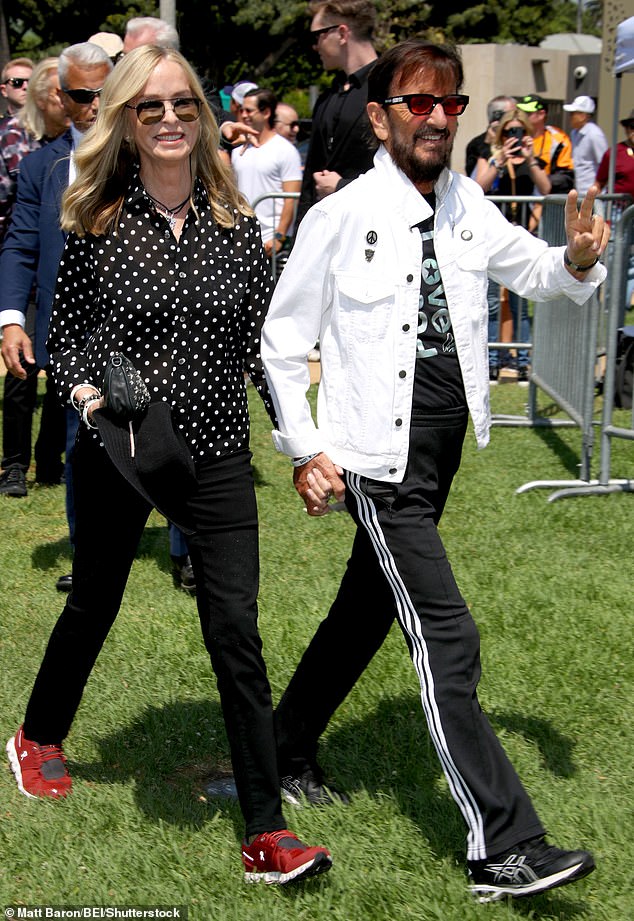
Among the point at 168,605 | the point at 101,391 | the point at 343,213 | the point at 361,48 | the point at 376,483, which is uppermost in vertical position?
the point at 361,48

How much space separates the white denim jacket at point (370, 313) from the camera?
130 inches

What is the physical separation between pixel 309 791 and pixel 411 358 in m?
1.41

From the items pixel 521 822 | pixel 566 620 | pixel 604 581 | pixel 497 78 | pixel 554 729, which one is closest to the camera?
pixel 521 822

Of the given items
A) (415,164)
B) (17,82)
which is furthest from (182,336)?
(17,82)

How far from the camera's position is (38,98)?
6.51m

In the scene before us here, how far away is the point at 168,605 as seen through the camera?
5.54 metres

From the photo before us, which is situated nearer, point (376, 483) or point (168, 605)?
point (376, 483)

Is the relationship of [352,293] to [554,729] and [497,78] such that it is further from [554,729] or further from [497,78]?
[497,78]

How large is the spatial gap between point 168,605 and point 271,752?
223 centimetres

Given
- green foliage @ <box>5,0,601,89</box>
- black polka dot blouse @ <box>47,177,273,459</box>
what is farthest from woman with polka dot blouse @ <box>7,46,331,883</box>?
green foliage @ <box>5,0,601,89</box>

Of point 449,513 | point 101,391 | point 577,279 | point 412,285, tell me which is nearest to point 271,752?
point 101,391

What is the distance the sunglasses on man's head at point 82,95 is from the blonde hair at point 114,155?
1.97 m

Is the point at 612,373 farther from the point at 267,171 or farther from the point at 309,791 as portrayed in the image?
the point at 267,171

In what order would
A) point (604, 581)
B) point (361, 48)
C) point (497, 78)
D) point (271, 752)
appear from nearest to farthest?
point (271, 752) → point (604, 581) → point (361, 48) → point (497, 78)
